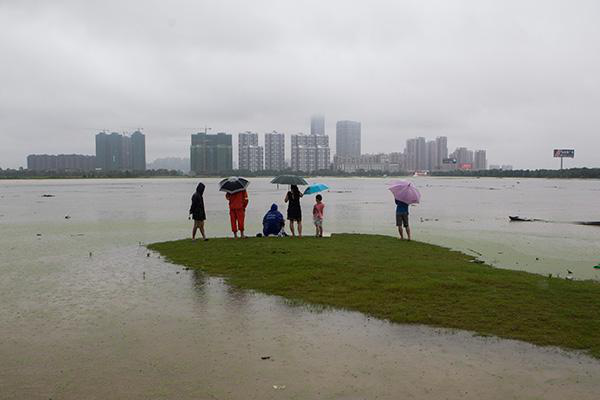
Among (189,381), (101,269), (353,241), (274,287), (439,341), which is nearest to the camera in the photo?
(189,381)

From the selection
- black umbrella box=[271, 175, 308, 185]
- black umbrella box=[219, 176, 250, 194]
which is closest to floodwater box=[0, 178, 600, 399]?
black umbrella box=[219, 176, 250, 194]

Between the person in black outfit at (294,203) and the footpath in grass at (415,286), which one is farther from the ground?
the person in black outfit at (294,203)

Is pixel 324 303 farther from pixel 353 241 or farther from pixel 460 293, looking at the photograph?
pixel 353 241

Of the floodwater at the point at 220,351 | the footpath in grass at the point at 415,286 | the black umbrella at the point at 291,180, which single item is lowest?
the floodwater at the point at 220,351

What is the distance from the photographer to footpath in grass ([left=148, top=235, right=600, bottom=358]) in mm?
8078

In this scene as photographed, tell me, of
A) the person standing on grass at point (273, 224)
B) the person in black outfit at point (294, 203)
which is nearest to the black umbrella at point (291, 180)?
the person in black outfit at point (294, 203)

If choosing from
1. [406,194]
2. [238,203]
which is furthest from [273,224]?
[406,194]

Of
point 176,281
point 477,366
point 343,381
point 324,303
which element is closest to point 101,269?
point 176,281

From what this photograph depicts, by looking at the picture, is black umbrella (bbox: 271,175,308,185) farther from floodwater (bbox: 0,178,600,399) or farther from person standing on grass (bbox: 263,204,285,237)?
floodwater (bbox: 0,178,600,399)

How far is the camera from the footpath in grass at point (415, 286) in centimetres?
808

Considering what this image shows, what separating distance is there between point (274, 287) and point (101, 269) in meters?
5.21

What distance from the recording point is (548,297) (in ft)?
31.0

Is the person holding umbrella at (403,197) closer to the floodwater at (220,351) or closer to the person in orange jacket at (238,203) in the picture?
the person in orange jacket at (238,203)

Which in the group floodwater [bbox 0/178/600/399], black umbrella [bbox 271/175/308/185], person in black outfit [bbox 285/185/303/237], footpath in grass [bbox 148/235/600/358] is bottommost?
floodwater [bbox 0/178/600/399]
